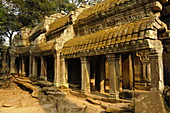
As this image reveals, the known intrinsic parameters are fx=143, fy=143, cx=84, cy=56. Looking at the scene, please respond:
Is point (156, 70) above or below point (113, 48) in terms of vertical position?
below

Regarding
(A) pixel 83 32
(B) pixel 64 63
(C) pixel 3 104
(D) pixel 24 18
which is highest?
(D) pixel 24 18

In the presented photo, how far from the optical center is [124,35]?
278 inches

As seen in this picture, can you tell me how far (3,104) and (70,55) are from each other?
5198mm

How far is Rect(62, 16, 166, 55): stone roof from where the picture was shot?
6305mm

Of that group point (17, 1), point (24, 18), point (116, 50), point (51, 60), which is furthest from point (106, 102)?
point (24, 18)

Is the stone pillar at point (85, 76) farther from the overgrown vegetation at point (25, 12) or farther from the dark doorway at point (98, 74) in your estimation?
A: the overgrown vegetation at point (25, 12)

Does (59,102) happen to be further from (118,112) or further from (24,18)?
(24,18)

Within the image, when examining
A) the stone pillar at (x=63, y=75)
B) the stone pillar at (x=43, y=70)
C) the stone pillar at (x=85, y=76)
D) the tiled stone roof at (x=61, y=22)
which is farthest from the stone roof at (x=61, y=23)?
the stone pillar at (x=85, y=76)

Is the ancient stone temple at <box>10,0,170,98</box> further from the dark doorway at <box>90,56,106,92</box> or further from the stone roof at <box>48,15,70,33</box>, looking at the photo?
the stone roof at <box>48,15,70,33</box>

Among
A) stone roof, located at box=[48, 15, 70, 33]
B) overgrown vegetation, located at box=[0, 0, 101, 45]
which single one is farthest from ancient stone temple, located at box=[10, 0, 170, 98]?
overgrown vegetation, located at box=[0, 0, 101, 45]

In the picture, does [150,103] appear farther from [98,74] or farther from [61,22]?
[61,22]

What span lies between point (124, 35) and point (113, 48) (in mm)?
841

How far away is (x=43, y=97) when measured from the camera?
971 cm

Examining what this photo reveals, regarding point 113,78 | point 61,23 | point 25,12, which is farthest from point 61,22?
point 25,12
